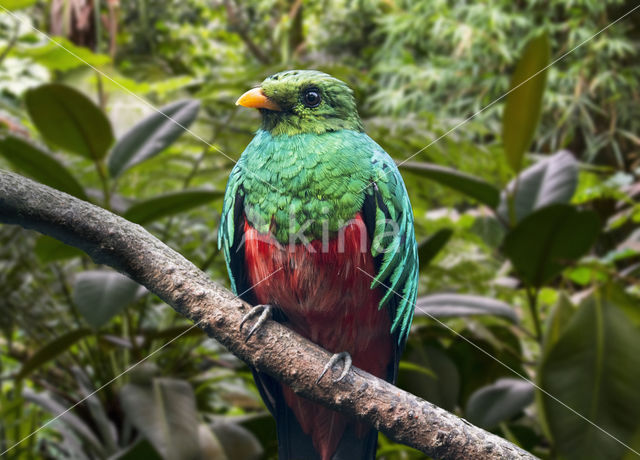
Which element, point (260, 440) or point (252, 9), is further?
point (252, 9)

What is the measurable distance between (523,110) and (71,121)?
0.38m

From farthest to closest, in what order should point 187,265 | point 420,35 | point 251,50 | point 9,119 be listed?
point 420,35 < point 251,50 < point 9,119 < point 187,265

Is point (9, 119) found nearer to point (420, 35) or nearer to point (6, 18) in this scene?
point (6, 18)

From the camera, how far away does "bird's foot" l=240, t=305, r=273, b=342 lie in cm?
27

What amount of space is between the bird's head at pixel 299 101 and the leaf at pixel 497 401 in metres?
0.24

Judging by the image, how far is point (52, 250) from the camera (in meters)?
0.31

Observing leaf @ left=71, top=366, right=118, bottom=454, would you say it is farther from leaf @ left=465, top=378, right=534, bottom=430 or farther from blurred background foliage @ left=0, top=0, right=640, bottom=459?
leaf @ left=465, top=378, right=534, bottom=430

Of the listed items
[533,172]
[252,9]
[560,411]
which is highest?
[252,9]

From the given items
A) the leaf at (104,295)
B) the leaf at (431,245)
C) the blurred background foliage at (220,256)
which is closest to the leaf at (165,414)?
the blurred background foliage at (220,256)

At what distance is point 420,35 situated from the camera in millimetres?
967

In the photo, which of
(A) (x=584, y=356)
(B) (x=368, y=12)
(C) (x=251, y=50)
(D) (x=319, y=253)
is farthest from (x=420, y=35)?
(D) (x=319, y=253)

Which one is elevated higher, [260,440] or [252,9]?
[252,9]

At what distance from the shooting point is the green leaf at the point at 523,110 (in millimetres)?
467

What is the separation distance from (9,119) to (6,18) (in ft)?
0.37
